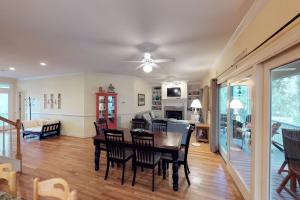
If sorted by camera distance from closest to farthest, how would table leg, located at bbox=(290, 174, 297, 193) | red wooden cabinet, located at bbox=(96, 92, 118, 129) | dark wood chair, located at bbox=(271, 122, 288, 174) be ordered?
table leg, located at bbox=(290, 174, 297, 193) < dark wood chair, located at bbox=(271, 122, 288, 174) < red wooden cabinet, located at bbox=(96, 92, 118, 129)

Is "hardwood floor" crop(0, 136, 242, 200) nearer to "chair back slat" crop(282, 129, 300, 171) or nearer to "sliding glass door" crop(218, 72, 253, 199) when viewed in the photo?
"sliding glass door" crop(218, 72, 253, 199)

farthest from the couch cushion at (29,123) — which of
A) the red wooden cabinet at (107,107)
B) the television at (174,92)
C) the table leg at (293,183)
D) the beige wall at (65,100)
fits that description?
the table leg at (293,183)

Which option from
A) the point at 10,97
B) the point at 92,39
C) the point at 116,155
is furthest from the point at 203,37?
the point at 10,97

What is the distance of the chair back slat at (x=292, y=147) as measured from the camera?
1496mm

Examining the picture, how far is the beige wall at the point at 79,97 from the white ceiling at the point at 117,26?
2.68 metres

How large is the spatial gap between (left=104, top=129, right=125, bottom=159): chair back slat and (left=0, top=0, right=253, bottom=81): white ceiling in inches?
66.9

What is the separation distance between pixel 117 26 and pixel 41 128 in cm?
550

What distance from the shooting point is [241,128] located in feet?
9.80

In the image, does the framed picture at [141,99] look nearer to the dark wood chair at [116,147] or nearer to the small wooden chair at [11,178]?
the dark wood chair at [116,147]

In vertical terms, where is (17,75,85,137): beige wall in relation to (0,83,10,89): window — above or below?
below

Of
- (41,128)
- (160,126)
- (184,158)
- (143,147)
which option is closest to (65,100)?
(41,128)

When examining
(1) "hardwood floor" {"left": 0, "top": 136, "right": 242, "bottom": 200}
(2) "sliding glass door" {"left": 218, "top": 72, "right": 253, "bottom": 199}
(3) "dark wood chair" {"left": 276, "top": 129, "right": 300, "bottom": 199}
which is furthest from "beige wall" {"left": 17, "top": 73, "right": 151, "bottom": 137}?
(3) "dark wood chair" {"left": 276, "top": 129, "right": 300, "bottom": 199}

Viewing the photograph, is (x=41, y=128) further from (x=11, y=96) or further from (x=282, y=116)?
(x=282, y=116)

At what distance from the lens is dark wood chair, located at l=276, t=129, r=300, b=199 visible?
1504 mm
